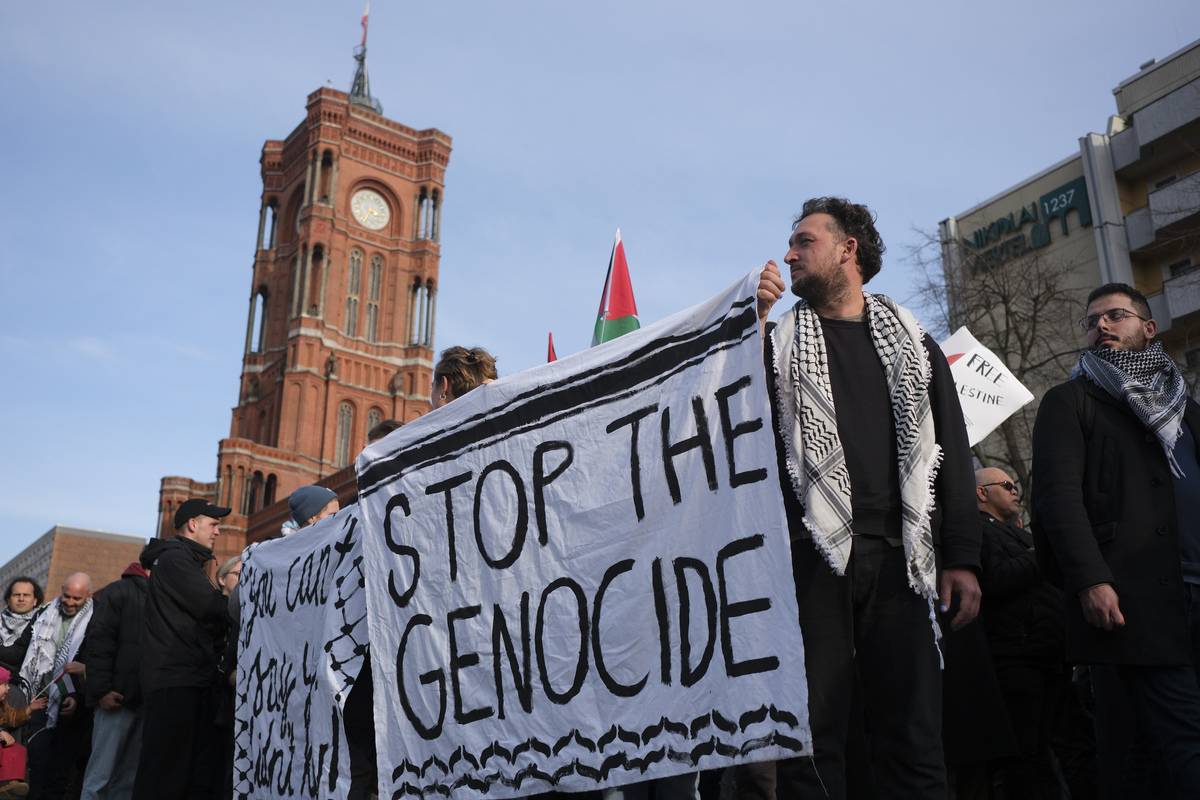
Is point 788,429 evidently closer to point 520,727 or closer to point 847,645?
point 847,645

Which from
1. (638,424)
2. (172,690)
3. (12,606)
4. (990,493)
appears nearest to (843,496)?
(638,424)

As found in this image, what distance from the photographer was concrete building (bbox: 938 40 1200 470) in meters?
26.2

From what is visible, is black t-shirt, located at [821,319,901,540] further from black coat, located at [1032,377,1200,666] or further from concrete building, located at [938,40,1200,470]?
concrete building, located at [938,40,1200,470]

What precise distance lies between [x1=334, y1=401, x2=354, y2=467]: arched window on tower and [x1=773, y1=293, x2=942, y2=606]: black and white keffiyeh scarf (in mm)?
66667

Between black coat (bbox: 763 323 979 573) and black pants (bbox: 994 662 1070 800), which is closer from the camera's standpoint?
black coat (bbox: 763 323 979 573)

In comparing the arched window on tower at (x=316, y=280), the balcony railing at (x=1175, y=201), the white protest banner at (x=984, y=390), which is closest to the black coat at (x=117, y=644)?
the white protest banner at (x=984, y=390)

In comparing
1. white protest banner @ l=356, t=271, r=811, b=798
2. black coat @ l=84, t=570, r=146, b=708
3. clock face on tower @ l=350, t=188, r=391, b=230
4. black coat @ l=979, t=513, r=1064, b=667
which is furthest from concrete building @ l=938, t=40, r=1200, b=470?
clock face on tower @ l=350, t=188, r=391, b=230

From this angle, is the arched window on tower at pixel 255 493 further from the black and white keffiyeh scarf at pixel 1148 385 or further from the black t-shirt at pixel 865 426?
the black t-shirt at pixel 865 426

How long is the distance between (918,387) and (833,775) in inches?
45.0

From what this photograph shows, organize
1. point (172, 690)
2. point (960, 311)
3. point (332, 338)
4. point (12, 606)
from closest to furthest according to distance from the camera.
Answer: point (172, 690) → point (12, 606) → point (960, 311) → point (332, 338)

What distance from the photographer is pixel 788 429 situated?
325 cm

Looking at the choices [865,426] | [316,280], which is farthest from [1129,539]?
[316,280]

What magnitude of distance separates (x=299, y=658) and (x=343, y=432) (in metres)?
65.1

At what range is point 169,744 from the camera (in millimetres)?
6059
